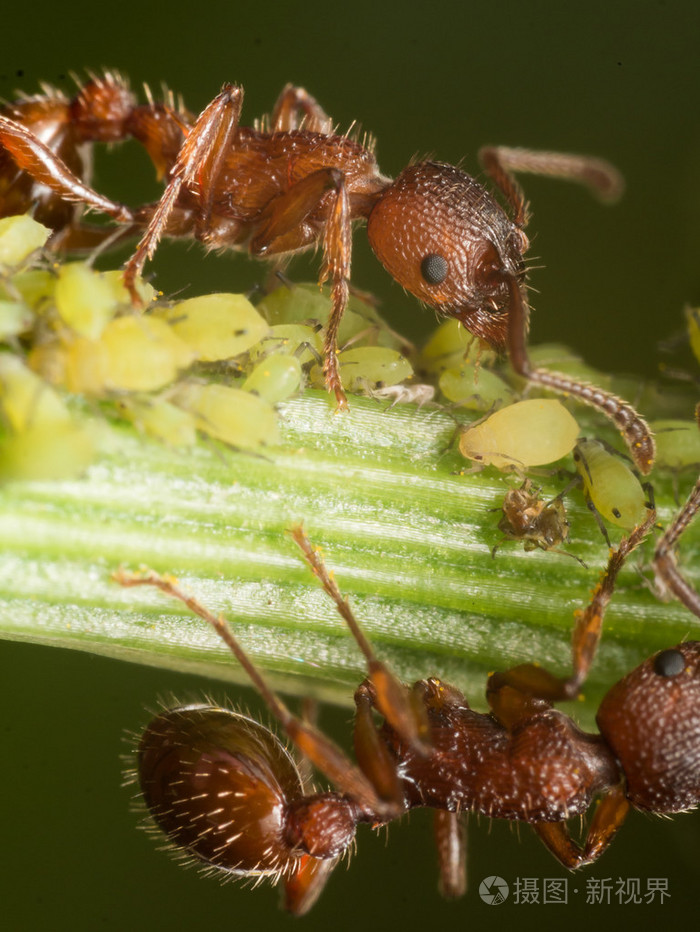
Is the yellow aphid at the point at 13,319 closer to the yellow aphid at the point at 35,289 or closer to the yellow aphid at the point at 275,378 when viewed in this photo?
the yellow aphid at the point at 35,289

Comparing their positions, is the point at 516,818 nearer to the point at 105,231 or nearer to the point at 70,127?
the point at 105,231

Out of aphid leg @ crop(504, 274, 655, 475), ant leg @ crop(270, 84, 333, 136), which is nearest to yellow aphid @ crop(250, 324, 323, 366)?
aphid leg @ crop(504, 274, 655, 475)

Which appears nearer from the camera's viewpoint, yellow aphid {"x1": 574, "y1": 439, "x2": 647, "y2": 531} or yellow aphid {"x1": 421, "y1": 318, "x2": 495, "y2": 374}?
yellow aphid {"x1": 574, "y1": 439, "x2": 647, "y2": 531}

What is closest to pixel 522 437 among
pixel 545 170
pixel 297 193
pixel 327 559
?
pixel 327 559

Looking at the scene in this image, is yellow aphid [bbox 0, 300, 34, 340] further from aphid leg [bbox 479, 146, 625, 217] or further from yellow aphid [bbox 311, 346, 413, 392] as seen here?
aphid leg [bbox 479, 146, 625, 217]

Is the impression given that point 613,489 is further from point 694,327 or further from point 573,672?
point 694,327

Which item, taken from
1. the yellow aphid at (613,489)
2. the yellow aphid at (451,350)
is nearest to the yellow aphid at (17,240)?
the yellow aphid at (451,350)

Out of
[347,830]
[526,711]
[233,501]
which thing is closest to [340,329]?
[233,501]
